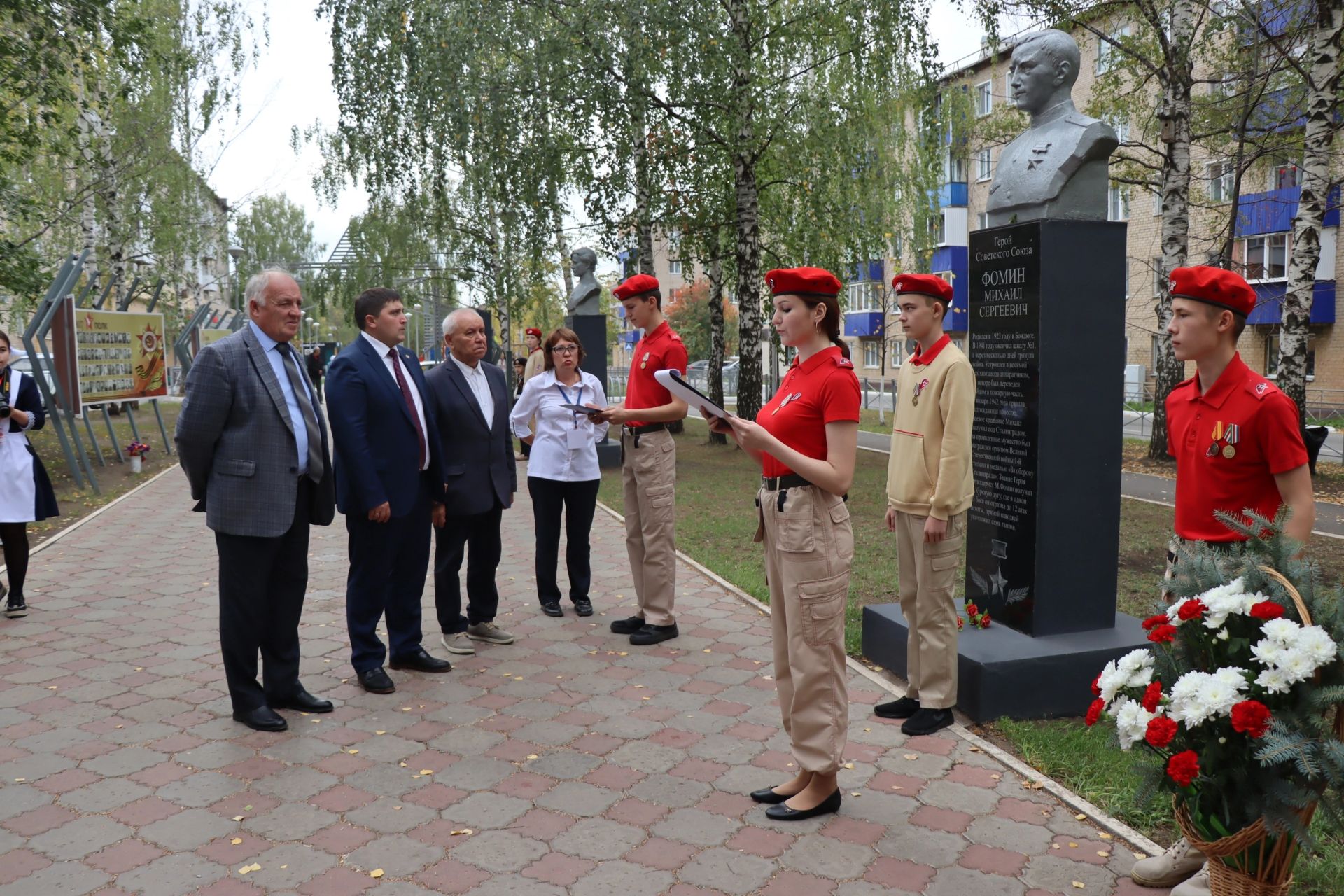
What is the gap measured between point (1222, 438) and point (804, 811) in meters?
2.01

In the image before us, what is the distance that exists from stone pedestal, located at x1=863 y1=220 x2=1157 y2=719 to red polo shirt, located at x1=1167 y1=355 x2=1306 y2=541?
1241mm

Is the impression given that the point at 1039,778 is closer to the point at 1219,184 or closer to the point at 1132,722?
the point at 1132,722

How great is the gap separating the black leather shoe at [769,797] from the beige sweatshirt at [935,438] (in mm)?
1418

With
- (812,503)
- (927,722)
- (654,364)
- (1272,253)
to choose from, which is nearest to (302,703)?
(654,364)

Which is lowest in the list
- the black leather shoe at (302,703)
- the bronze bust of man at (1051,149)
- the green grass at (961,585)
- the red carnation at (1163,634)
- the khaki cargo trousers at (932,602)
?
the green grass at (961,585)

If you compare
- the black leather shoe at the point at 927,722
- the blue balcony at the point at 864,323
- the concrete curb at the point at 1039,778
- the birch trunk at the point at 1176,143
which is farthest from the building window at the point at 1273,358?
the black leather shoe at the point at 927,722

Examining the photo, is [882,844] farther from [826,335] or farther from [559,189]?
[559,189]

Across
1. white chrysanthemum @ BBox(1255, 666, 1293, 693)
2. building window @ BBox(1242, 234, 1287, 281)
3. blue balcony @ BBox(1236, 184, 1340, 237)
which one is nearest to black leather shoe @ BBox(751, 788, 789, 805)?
white chrysanthemum @ BBox(1255, 666, 1293, 693)

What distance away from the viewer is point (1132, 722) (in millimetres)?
2902

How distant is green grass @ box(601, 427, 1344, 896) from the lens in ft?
12.5

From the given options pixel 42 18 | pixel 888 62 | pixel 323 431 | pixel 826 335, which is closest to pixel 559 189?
pixel 888 62

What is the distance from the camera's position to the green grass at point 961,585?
3.82 meters

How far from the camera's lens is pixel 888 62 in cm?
1582

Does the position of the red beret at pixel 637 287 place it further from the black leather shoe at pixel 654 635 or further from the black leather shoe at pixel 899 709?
the black leather shoe at pixel 899 709
